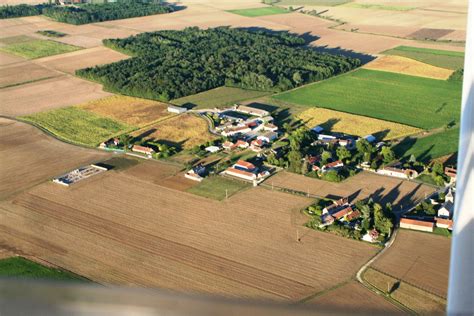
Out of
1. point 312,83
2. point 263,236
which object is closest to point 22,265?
point 263,236

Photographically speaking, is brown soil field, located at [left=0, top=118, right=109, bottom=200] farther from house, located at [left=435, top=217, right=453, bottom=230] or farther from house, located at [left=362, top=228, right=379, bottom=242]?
house, located at [left=435, top=217, right=453, bottom=230]

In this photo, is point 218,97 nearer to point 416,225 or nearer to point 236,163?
point 236,163

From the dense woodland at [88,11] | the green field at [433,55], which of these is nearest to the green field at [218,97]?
the green field at [433,55]

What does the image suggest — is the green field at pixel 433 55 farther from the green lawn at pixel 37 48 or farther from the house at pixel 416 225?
the green lawn at pixel 37 48

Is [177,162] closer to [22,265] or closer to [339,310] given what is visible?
[22,265]

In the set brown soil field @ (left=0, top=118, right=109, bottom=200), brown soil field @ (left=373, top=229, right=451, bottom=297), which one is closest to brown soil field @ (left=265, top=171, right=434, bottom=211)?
brown soil field @ (left=373, top=229, right=451, bottom=297)
